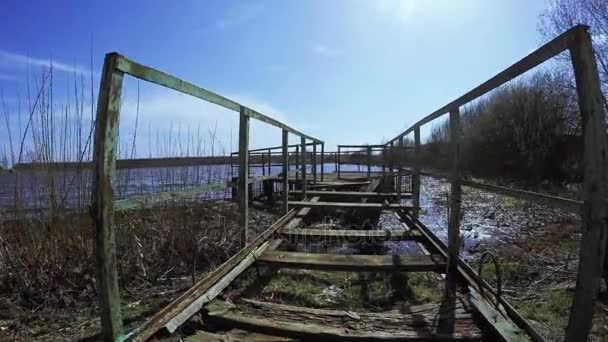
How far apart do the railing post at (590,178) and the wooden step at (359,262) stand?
141 centimetres

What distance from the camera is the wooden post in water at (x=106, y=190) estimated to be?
155 centimetres

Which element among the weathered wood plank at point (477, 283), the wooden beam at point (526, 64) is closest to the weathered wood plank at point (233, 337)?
the weathered wood plank at point (477, 283)

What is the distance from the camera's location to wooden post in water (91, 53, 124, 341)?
155cm

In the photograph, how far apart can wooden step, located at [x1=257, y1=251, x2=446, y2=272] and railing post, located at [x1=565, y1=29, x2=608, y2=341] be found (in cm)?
141

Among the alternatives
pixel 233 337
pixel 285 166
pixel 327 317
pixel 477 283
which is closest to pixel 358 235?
pixel 285 166

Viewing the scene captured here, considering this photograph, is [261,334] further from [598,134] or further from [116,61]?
[598,134]

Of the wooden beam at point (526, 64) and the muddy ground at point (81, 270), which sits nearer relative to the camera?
the wooden beam at point (526, 64)

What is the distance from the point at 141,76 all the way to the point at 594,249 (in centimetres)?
196

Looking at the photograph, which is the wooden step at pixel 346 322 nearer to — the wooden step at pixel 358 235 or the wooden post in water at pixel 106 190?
the wooden post in water at pixel 106 190

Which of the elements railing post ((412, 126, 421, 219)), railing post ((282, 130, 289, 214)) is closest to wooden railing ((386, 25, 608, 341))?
railing post ((412, 126, 421, 219))

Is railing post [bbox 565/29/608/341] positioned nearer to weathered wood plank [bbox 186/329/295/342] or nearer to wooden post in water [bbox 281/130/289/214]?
weathered wood plank [bbox 186/329/295/342]

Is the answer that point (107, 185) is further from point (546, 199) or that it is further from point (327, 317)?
point (546, 199)

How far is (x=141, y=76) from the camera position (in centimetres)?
175

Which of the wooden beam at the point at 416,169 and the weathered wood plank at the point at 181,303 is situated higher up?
the wooden beam at the point at 416,169
